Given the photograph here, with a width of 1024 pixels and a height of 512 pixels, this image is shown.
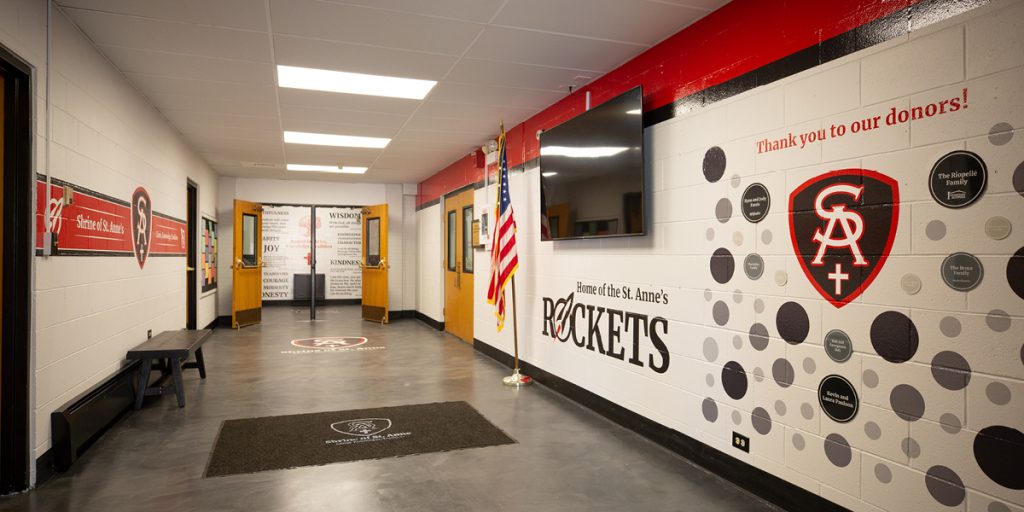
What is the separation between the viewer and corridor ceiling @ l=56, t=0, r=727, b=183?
320 centimetres

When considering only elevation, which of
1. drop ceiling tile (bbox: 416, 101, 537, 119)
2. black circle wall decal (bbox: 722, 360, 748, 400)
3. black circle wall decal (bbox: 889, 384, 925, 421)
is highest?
drop ceiling tile (bbox: 416, 101, 537, 119)

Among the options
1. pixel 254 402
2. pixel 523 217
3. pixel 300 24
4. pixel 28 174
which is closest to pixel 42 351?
pixel 28 174

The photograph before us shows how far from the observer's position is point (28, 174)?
288cm

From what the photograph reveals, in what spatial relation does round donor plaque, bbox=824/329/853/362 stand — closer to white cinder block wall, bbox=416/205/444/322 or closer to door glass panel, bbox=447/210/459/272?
door glass panel, bbox=447/210/459/272

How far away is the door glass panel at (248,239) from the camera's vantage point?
379 inches

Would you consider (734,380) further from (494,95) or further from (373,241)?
(373,241)

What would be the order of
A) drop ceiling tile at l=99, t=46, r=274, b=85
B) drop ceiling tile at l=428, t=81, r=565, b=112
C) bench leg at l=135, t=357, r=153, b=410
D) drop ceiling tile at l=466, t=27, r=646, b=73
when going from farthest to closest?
drop ceiling tile at l=428, t=81, r=565, b=112
bench leg at l=135, t=357, r=153, b=410
drop ceiling tile at l=99, t=46, r=274, b=85
drop ceiling tile at l=466, t=27, r=646, b=73

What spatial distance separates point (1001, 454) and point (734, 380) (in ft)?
4.03

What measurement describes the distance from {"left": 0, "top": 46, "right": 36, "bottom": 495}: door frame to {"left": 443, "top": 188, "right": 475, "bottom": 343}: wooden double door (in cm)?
509

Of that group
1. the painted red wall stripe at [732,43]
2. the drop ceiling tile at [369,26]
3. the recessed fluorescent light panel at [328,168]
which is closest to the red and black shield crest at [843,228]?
the painted red wall stripe at [732,43]

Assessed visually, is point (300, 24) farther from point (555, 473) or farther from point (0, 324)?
point (555, 473)

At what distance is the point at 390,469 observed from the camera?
321 centimetres

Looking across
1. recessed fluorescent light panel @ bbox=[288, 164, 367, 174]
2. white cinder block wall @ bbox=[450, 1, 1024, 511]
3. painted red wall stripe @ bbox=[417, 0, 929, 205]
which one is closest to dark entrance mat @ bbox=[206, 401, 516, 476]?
white cinder block wall @ bbox=[450, 1, 1024, 511]

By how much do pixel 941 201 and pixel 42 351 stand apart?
4.22 m
